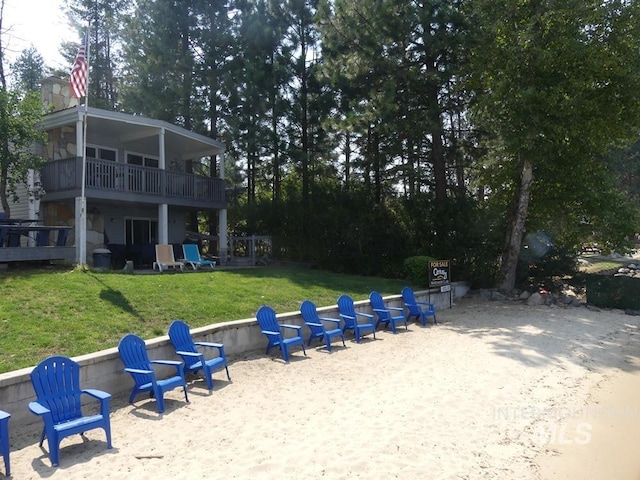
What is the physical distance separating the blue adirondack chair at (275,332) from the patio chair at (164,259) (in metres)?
6.71

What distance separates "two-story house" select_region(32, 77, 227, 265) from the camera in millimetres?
14484

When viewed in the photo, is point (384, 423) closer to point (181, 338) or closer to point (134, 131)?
point (181, 338)

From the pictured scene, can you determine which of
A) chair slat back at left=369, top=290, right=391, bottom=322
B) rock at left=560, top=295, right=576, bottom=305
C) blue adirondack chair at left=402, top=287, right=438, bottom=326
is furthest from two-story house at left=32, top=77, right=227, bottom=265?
rock at left=560, top=295, right=576, bottom=305

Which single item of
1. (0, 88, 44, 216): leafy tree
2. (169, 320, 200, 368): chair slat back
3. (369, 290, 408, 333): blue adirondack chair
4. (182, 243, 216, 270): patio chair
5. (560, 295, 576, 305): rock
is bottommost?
(560, 295, 576, 305): rock

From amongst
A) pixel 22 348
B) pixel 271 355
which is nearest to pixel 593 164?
pixel 271 355

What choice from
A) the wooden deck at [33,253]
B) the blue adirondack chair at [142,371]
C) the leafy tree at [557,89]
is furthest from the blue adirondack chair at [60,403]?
the leafy tree at [557,89]

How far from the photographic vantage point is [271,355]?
8.60m

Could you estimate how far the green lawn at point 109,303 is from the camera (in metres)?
6.54

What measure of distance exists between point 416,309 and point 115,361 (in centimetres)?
817

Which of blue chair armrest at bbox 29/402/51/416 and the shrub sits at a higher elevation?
the shrub

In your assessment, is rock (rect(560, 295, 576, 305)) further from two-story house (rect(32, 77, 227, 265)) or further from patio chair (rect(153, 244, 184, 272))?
patio chair (rect(153, 244, 184, 272))

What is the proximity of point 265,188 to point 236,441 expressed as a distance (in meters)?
23.5

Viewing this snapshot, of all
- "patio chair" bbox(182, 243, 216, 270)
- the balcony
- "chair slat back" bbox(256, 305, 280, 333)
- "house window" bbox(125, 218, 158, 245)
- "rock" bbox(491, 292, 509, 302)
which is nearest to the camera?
"chair slat back" bbox(256, 305, 280, 333)

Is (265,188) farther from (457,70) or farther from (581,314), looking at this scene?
(581,314)
